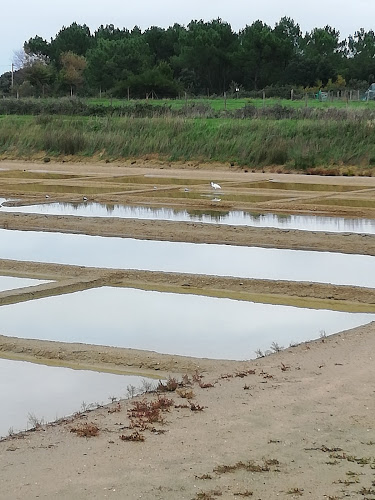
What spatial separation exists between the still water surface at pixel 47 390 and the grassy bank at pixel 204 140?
25.9 meters

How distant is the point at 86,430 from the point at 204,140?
3319 cm

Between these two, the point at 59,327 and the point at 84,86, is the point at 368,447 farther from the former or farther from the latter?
the point at 84,86

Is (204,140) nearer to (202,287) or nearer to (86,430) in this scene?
(202,287)

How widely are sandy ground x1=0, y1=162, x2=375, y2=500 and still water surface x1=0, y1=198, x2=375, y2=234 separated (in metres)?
9.20

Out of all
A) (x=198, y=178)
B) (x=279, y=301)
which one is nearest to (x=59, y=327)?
(x=279, y=301)

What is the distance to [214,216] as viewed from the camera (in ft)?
73.8

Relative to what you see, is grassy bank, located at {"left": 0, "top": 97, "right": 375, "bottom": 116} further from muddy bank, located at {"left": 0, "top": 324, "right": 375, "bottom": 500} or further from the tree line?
muddy bank, located at {"left": 0, "top": 324, "right": 375, "bottom": 500}

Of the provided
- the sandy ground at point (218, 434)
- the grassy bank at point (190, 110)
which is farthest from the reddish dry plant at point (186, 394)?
the grassy bank at point (190, 110)

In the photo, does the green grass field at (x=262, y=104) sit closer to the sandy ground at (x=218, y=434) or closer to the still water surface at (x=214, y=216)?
the still water surface at (x=214, y=216)

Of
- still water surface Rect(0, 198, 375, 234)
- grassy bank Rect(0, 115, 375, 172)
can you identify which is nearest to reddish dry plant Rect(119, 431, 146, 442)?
still water surface Rect(0, 198, 375, 234)

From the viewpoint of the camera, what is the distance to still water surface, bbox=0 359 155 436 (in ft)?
27.3

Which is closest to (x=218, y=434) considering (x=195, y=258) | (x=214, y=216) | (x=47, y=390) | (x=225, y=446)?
(x=225, y=446)

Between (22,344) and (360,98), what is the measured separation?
2418 inches

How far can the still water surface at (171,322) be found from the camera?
10782 millimetres
